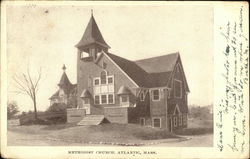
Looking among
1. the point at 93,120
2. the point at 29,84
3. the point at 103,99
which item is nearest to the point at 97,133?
the point at 93,120

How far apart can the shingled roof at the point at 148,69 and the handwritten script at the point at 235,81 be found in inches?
18.1

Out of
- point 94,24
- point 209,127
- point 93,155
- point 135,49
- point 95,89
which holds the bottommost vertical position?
point 93,155

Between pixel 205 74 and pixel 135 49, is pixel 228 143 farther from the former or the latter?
pixel 135 49

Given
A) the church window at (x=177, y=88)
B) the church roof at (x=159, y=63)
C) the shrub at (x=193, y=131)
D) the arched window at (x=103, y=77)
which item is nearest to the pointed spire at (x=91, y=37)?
the arched window at (x=103, y=77)

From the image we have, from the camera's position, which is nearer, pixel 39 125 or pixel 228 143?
pixel 228 143

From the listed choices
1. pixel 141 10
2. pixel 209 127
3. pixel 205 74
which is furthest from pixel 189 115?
pixel 141 10

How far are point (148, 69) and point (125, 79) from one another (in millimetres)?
232

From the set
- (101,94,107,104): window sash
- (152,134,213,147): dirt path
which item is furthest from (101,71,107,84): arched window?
(152,134,213,147): dirt path

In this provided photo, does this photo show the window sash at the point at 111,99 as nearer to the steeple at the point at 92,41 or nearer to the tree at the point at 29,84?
the steeple at the point at 92,41

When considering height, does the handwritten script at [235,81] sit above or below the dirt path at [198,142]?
above

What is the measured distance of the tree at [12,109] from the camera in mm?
3061

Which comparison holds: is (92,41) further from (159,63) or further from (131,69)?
(159,63)

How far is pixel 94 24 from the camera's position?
3.00 metres

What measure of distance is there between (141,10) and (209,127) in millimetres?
1176
